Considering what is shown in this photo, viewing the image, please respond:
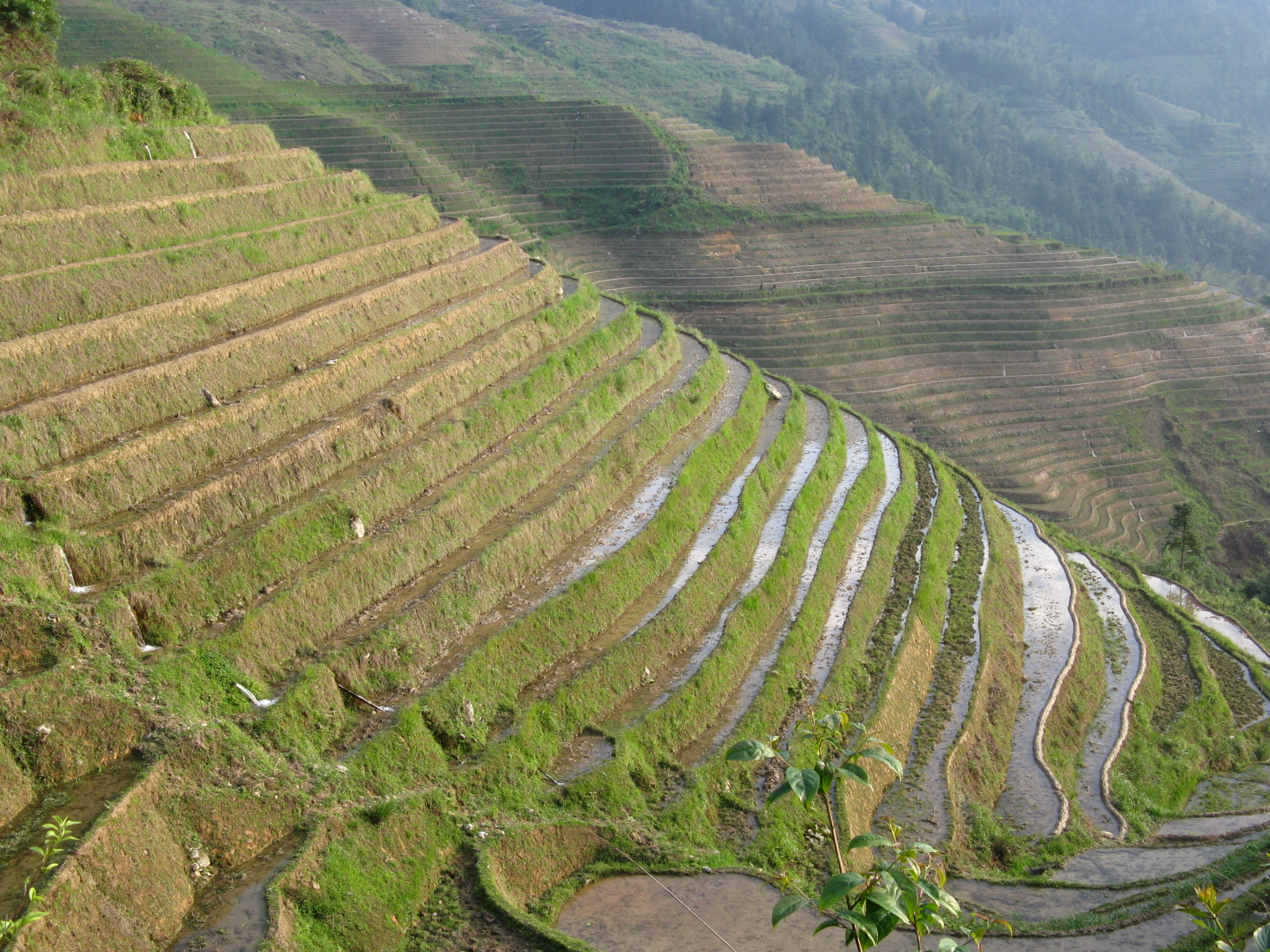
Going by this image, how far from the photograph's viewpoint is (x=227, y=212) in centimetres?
1864

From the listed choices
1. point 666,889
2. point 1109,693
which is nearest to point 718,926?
point 666,889

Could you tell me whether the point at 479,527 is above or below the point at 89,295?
below

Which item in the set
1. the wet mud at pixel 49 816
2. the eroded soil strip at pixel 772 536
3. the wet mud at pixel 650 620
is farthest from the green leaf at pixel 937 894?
the eroded soil strip at pixel 772 536

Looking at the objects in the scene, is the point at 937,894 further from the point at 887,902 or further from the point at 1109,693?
the point at 1109,693

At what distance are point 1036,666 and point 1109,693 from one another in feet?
4.15

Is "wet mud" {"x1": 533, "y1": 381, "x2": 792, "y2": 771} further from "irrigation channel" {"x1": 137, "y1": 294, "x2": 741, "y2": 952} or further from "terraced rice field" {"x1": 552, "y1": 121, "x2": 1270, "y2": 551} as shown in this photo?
"terraced rice field" {"x1": 552, "y1": 121, "x2": 1270, "y2": 551}

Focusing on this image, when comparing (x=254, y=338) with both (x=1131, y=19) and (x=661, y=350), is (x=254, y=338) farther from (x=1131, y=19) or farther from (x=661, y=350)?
(x=1131, y=19)

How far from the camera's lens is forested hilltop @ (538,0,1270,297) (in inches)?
3174

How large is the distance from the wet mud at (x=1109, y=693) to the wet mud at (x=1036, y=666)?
0.68 m

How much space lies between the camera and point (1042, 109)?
11869cm

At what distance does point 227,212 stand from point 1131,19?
16740 centimetres

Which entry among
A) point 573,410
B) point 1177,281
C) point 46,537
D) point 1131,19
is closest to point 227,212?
point 573,410

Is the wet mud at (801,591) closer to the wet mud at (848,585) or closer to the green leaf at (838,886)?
the wet mud at (848,585)

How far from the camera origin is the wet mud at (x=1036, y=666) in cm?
1429
